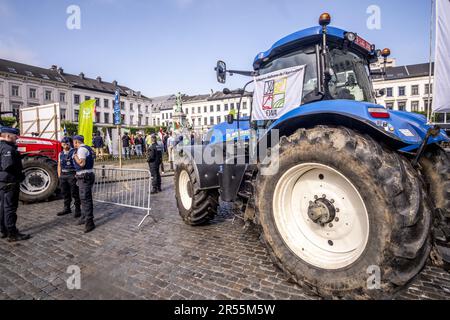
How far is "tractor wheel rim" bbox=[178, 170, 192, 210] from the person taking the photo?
5059 millimetres

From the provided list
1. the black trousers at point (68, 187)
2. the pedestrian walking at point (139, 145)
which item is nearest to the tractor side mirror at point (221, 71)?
the black trousers at point (68, 187)

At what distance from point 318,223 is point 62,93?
204ft

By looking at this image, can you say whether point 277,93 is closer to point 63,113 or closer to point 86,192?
point 86,192

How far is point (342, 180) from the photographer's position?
2600mm

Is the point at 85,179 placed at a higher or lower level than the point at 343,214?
higher

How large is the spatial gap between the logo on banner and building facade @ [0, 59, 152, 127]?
135 ft

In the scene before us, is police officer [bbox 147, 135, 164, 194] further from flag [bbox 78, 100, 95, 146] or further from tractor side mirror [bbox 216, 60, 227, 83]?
tractor side mirror [bbox 216, 60, 227, 83]

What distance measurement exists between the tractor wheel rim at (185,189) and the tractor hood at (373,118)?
287 cm

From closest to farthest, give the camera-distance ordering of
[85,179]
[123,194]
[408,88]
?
[85,179] → [123,194] → [408,88]

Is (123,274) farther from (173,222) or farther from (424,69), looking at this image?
(424,69)

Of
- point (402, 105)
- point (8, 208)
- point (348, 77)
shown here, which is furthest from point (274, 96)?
point (402, 105)

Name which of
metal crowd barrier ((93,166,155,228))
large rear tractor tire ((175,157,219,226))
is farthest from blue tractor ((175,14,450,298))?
metal crowd barrier ((93,166,155,228))

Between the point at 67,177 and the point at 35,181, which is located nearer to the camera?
the point at 67,177
